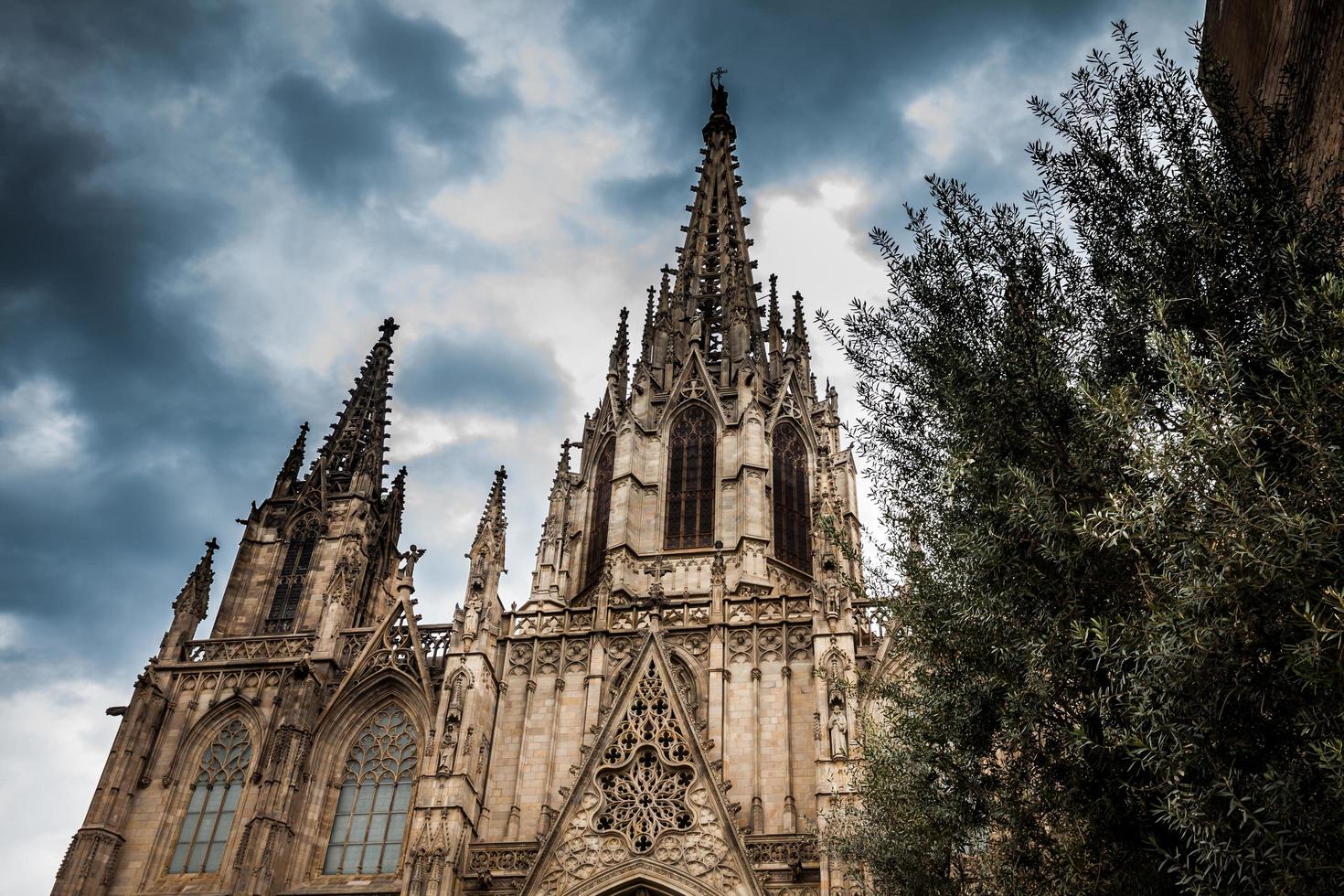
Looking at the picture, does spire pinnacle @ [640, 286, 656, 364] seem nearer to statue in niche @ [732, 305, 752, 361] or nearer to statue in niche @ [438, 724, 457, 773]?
statue in niche @ [732, 305, 752, 361]

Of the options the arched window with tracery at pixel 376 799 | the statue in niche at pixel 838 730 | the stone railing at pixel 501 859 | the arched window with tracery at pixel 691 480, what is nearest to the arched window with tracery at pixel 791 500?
the arched window with tracery at pixel 691 480

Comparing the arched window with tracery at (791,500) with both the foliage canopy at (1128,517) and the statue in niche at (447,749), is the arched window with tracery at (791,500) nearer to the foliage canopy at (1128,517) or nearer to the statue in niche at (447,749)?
the statue in niche at (447,749)

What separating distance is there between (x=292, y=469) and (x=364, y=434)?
9.87 feet

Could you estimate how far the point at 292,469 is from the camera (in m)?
35.5

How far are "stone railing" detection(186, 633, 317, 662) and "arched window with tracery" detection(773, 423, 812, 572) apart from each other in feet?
44.2

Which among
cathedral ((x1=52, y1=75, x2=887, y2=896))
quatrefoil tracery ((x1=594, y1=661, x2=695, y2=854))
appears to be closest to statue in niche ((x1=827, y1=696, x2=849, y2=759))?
cathedral ((x1=52, y1=75, x2=887, y2=896))

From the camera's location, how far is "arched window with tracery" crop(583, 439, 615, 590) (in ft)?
102

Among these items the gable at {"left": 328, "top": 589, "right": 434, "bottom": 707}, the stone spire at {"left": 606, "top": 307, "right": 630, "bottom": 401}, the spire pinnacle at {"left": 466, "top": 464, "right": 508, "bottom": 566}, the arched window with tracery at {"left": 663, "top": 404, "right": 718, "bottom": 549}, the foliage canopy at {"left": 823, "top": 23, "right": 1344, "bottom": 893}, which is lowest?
the foliage canopy at {"left": 823, "top": 23, "right": 1344, "bottom": 893}

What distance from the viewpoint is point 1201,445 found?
7.78 metres

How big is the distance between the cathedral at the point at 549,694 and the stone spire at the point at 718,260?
3.49m

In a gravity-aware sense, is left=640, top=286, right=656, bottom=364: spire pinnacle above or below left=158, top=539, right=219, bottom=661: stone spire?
above

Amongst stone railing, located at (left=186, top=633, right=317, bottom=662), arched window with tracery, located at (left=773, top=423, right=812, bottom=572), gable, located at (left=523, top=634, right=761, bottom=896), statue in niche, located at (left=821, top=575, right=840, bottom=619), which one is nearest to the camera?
gable, located at (left=523, top=634, right=761, bottom=896)

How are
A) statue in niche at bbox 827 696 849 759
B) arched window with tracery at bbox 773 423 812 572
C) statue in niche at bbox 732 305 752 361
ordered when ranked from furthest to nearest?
statue in niche at bbox 732 305 752 361 → arched window with tracery at bbox 773 423 812 572 → statue in niche at bbox 827 696 849 759

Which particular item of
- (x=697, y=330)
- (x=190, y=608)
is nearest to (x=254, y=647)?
(x=190, y=608)
